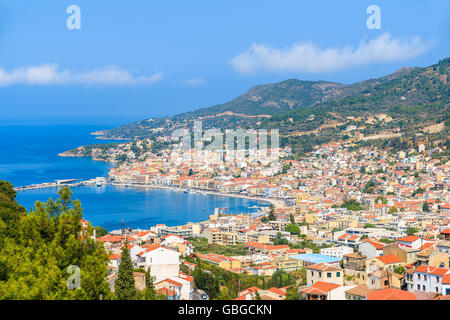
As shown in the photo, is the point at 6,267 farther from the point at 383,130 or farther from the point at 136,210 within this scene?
the point at 383,130

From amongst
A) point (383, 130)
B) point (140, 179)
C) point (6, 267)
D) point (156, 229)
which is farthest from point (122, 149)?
point (6, 267)

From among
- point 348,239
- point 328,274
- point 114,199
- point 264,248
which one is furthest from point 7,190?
point 114,199

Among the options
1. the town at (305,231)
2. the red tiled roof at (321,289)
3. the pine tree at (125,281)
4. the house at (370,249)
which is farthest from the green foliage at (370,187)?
the pine tree at (125,281)

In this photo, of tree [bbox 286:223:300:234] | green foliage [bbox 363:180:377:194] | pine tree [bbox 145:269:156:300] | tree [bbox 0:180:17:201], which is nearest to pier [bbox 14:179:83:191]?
green foliage [bbox 363:180:377:194]

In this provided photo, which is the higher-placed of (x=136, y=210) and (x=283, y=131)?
(x=283, y=131)

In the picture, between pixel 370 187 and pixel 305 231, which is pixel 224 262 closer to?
pixel 305 231

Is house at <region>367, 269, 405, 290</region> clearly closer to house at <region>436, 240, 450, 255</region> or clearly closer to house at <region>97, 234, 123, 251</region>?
house at <region>436, 240, 450, 255</region>
